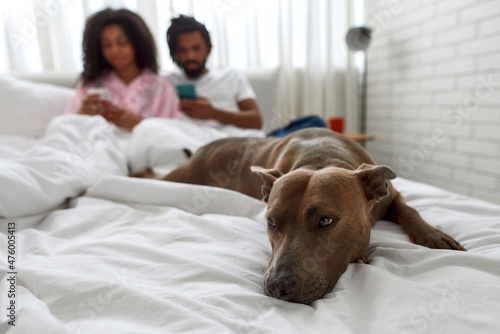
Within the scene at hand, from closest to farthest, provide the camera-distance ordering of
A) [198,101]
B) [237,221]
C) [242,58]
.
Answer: [237,221]
[198,101]
[242,58]

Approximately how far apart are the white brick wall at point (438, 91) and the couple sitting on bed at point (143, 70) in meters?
1.71

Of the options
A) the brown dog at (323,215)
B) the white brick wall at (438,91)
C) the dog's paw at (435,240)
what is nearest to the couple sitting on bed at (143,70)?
the brown dog at (323,215)

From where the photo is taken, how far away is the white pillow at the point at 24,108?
257cm

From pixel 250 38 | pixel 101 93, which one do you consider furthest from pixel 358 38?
pixel 101 93

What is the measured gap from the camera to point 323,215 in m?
1.04

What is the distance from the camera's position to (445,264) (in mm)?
945

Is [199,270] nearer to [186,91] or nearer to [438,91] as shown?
[186,91]

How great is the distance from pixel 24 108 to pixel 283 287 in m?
2.55

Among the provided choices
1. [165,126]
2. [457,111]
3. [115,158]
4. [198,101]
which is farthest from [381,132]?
[115,158]

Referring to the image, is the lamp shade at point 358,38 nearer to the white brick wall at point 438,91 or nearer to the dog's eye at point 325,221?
the white brick wall at point 438,91

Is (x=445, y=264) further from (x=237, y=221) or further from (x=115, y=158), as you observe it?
(x=115, y=158)

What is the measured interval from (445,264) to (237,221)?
0.70 meters

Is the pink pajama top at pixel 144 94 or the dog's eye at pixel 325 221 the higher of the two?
the pink pajama top at pixel 144 94

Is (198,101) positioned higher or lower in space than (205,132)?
higher
